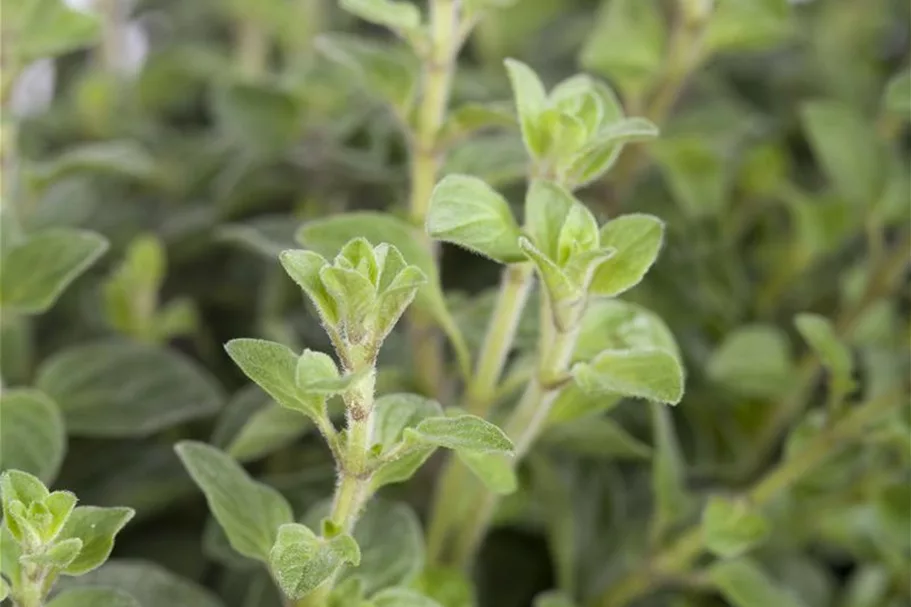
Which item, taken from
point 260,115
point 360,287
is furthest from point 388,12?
point 260,115

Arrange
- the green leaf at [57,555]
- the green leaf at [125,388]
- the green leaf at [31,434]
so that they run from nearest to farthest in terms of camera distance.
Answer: the green leaf at [57,555]
the green leaf at [31,434]
the green leaf at [125,388]

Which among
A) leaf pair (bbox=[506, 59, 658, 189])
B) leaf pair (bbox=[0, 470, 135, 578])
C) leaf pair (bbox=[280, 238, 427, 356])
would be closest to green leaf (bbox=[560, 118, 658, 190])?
leaf pair (bbox=[506, 59, 658, 189])

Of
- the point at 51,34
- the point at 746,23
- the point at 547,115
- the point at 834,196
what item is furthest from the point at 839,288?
the point at 51,34

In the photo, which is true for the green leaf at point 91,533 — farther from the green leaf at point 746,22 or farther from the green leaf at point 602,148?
the green leaf at point 746,22

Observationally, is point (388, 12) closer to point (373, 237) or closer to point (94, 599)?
point (373, 237)

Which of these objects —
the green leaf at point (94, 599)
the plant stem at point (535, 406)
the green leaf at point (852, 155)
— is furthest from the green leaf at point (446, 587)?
the green leaf at point (852, 155)

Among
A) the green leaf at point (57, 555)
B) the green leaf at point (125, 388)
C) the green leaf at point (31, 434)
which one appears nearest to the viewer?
Result: the green leaf at point (57, 555)

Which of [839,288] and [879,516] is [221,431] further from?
[839,288]
